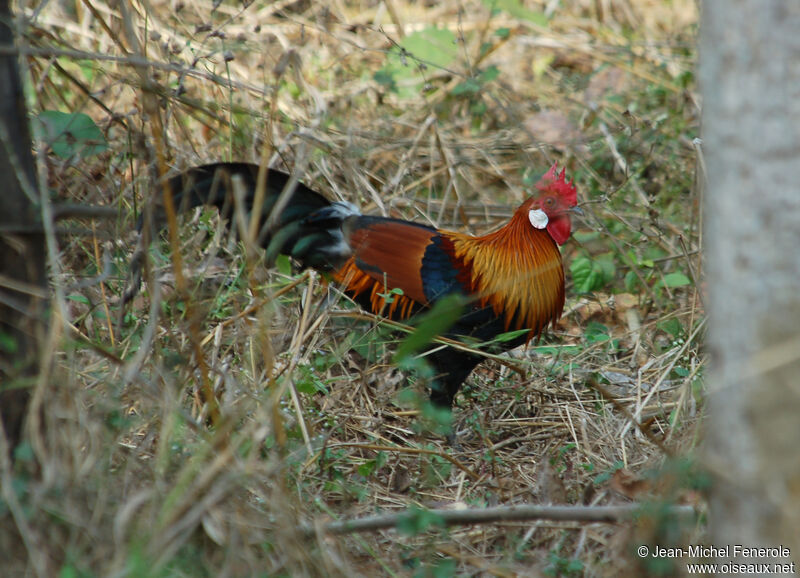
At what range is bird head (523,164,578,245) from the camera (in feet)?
11.2

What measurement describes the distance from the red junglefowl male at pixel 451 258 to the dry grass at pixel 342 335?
0.21 meters

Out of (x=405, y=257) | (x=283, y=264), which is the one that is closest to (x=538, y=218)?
(x=405, y=257)

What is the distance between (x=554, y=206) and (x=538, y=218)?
87mm

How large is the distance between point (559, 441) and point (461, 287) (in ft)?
2.60

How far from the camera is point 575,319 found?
4.21 m

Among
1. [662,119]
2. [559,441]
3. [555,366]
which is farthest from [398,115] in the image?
[559,441]

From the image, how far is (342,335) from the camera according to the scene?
3.59m

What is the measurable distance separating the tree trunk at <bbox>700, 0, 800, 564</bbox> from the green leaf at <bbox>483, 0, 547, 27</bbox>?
489 cm

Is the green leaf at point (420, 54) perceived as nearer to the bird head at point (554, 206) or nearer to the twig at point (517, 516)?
the bird head at point (554, 206)

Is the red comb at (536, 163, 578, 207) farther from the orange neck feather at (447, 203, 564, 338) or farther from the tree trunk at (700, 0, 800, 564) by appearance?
the tree trunk at (700, 0, 800, 564)

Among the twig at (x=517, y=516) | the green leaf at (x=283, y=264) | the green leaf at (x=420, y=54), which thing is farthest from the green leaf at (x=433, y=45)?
the twig at (x=517, y=516)

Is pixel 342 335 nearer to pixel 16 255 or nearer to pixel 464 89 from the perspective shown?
pixel 16 255

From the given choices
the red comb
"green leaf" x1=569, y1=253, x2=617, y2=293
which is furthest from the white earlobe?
"green leaf" x1=569, y1=253, x2=617, y2=293

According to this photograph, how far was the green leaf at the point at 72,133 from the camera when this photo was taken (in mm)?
2588
